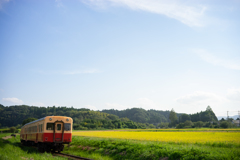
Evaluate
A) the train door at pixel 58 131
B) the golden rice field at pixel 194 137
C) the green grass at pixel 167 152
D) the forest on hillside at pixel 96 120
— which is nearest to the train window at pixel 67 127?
the train door at pixel 58 131

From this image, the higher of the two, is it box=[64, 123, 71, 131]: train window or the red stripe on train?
box=[64, 123, 71, 131]: train window

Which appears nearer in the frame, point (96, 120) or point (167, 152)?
point (167, 152)

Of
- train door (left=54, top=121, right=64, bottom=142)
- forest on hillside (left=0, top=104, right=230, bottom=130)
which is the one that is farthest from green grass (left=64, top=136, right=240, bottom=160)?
forest on hillside (left=0, top=104, right=230, bottom=130)

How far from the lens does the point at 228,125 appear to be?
7475cm

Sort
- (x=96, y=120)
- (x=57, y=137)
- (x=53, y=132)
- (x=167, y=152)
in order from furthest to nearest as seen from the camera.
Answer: (x=96, y=120) < (x=57, y=137) < (x=53, y=132) < (x=167, y=152)

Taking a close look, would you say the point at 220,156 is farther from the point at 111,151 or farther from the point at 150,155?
the point at 111,151

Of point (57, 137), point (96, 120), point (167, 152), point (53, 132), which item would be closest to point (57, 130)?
point (53, 132)

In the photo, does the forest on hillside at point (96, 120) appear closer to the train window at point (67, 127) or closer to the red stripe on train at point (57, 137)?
the train window at point (67, 127)

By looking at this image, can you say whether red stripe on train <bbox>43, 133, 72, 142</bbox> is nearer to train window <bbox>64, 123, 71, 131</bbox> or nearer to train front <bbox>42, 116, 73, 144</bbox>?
train front <bbox>42, 116, 73, 144</bbox>

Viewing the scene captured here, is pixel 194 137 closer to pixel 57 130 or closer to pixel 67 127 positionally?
pixel 67 127

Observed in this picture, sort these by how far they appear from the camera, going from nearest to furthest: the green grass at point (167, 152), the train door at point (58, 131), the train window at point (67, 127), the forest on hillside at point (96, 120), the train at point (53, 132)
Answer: the green grass at point (167, 152)
the train at point (53, 132)
the train door at point (58, 131)
the train window at point (67, 127)
the forest on hillside at point (96, 120)

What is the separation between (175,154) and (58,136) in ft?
37.1

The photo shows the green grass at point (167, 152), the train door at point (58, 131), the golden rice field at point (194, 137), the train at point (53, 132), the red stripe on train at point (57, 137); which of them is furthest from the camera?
the golden rice field at point (194, 137)

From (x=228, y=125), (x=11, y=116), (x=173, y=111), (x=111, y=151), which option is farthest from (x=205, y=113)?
(x=111, y=151)
